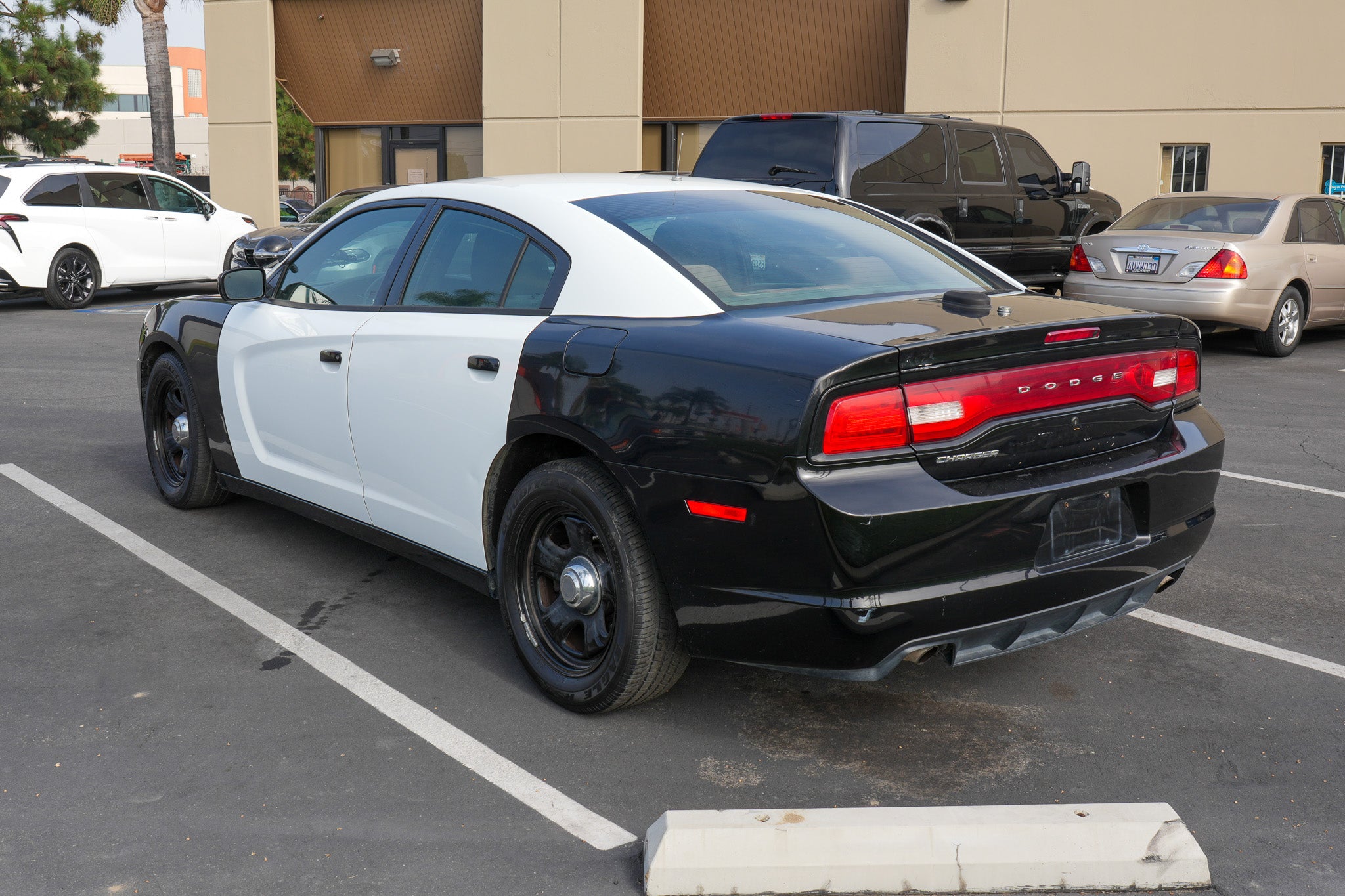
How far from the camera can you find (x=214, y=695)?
3854 mm

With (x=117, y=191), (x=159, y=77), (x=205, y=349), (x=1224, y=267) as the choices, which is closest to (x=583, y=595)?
(x=205, y=349)

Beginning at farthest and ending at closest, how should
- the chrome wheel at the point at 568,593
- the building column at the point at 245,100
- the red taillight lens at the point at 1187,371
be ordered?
the building column at the point at 245,100 < the red taillight lens at the point at 1187,371 < the chrome wheel at the point at 568,593

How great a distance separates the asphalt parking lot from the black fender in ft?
1.46

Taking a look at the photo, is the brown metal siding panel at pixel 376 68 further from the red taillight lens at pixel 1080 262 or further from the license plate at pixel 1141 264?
the license plate at pixel 1141 264

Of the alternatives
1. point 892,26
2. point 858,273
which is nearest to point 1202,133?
point 892,26

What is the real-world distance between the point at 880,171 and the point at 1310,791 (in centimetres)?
800

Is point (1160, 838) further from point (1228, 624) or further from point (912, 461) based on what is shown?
point (1228, 624)

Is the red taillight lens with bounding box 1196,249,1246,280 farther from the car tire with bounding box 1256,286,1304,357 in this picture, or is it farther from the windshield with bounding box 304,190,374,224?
the windshield with bounding box 304,190,374,224

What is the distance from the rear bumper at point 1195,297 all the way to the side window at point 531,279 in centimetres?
764

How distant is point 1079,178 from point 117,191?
37.0ft

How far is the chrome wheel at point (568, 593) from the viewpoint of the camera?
3631mm

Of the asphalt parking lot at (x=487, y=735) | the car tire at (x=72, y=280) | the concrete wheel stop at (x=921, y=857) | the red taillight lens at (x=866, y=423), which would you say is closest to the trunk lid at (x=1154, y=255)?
the asphalt parking lot at (x=487, y=735)

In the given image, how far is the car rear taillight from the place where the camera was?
3.07 metres

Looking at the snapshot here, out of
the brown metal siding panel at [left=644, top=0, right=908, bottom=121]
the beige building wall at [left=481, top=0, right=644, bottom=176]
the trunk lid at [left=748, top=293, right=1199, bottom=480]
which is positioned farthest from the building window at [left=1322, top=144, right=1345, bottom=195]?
the trunk lid at [left=748, top=293, right=1199, bottom=480]
